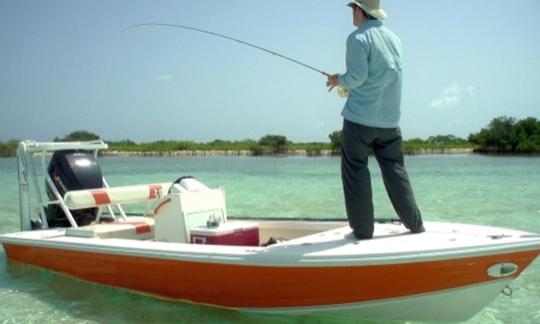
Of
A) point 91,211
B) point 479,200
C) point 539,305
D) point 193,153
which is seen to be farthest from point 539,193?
point 193,153

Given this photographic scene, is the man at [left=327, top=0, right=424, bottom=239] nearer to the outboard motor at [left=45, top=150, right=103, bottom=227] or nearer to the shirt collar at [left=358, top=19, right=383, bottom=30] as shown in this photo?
the shirt collar at [left=358, top=19, right=383, bottom=30]

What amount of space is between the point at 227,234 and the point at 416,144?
84.7m

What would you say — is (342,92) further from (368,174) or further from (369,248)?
(369,248)

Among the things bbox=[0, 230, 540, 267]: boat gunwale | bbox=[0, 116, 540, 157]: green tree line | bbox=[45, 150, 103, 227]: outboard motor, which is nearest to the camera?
bbox=[0, 230, 540, 267]: boat gunwale

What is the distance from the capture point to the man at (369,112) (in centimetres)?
393

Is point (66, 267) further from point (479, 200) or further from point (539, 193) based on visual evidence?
point (539, 193)

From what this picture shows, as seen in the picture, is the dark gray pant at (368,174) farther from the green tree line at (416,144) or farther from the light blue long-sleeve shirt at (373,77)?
the green tree line at (416,144)

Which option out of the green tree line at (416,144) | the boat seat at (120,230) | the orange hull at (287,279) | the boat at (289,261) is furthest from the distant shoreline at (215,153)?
the orange hull at (287,279)

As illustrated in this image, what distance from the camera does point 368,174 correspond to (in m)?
4.12

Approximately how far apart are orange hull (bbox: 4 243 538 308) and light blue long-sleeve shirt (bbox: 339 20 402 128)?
3.71 ft

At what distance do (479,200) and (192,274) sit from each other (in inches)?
523

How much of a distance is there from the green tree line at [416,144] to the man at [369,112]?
68.4 meters

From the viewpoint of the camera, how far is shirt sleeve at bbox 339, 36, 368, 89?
387cm

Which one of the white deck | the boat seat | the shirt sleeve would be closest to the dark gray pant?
the white deck
